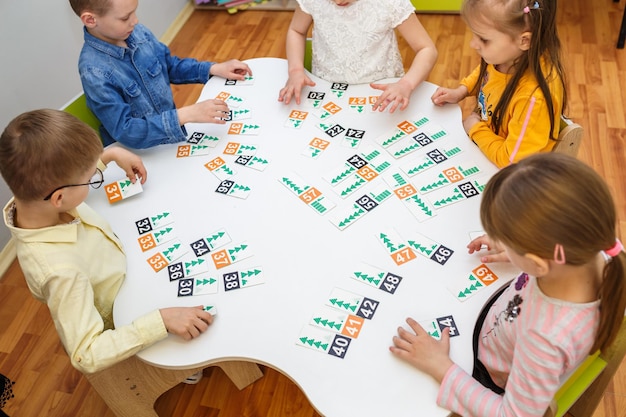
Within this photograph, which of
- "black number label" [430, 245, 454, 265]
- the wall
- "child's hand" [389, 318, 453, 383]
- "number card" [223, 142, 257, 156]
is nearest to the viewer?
"child's hand" [389, 318, 453, 383]

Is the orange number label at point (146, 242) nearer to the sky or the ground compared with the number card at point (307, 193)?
nearer to the ground

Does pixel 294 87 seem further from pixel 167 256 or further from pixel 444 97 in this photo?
pixel 167 256

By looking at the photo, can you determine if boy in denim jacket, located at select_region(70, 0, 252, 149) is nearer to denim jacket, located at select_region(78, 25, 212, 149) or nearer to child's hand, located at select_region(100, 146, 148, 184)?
denim jacket, located at select_region(78, 25, 212, 149)

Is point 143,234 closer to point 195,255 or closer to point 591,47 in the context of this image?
point 195,255

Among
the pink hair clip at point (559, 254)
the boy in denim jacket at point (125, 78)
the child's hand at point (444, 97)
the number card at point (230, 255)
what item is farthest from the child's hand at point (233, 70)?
the pink hair clip at point (559, 254)

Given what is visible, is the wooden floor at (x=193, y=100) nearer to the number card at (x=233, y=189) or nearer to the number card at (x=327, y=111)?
the number card at (x=233, y=189)

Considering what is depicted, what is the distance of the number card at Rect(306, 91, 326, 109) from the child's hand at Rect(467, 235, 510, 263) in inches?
30.4

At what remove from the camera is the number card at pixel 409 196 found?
1450 millimetres

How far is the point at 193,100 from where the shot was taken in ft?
11.2

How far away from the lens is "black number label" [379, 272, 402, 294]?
1.29 m

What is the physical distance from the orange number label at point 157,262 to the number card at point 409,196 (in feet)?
2.23

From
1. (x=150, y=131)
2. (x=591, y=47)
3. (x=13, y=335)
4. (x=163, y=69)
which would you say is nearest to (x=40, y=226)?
(x=150, y=131)

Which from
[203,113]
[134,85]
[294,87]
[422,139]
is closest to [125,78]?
[134,85]

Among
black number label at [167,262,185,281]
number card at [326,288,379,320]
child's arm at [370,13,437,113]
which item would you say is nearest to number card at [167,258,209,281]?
black number label at [167,262,185,281]
